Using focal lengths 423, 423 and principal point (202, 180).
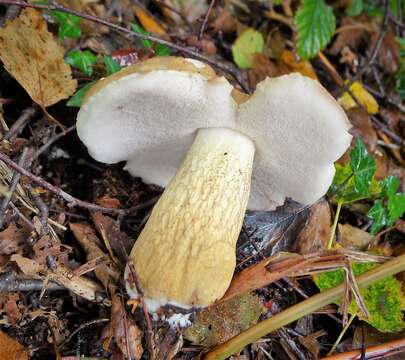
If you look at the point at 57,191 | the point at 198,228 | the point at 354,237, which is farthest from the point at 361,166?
the point at 57,191

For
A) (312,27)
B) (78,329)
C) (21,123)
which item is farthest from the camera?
(312,27)

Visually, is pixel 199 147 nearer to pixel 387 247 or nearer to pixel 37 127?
pixel 37 127

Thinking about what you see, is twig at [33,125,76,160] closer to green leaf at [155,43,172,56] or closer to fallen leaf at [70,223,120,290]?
fallen leaf at [70,223,120,290]

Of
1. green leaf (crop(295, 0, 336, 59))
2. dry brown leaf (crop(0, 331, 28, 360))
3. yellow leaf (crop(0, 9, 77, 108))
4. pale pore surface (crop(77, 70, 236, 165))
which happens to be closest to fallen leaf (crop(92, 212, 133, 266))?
pale pore surface (crop(77, 70, 236, 165))

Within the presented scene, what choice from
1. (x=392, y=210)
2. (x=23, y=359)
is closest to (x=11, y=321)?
(x=23, y=359)

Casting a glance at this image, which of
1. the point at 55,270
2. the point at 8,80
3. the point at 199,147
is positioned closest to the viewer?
the point at 55,270

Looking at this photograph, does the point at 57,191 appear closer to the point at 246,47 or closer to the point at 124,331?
the point at 124,331
